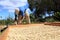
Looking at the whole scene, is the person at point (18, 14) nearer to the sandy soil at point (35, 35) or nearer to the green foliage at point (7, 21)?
the green foliage at point (7, 21)

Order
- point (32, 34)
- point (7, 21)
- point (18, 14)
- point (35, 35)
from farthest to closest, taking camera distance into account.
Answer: point (7, 21)
point (18, 14)
point (32, 34)
point (35, 35)

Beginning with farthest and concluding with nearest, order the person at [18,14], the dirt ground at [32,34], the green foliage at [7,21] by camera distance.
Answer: the green foliage at [7,21], the person at [18,14], the dirt ground at [32,34]

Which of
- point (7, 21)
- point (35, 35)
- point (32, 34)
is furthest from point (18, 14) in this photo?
A: point (35, 35)

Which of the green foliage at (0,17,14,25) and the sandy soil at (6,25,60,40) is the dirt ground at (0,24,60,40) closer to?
the sandy soil at (6,25,60,40)

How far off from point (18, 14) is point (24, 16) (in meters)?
0.60

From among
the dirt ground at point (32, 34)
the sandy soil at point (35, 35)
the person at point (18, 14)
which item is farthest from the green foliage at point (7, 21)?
the sandy soil at point (35, 35)

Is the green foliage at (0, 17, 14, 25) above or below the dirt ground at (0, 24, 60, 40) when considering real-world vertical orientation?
below

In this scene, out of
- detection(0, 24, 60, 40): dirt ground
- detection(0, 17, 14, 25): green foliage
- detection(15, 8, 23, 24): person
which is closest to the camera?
detection(0, 24, 60, 40): dirt ground

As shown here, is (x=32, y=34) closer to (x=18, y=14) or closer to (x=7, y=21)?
(x=18, y=14)

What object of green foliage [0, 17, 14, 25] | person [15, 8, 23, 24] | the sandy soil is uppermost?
person [15, 8, 23, 24]

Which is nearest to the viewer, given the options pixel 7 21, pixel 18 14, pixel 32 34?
pixel 32 34

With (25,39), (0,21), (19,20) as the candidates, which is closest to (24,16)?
(19,20)

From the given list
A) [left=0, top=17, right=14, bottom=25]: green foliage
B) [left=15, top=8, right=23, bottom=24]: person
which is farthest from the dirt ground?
[left=0, top=17, right=14, bottom=25]: green foliage

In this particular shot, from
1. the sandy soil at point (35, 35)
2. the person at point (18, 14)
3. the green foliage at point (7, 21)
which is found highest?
the person at point (18, 14)
